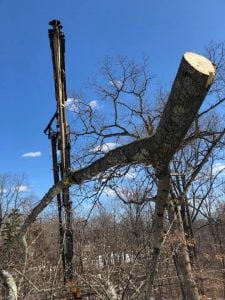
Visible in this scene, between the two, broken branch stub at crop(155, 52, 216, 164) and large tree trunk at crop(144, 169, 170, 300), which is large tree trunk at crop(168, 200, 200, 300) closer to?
large tree trunk at crop(144, 169, 170, 300)

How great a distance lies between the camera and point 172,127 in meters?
2.47

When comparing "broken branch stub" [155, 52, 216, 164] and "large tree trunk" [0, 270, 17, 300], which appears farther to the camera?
"large tree trunk" [0, 270, 17, 300]

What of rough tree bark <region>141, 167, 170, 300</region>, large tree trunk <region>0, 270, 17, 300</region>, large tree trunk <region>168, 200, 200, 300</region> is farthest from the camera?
large tree trunk <region>168, 200, 200, 300</region>

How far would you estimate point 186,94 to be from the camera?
2.24 metres

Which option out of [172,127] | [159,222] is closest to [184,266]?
[159,222]

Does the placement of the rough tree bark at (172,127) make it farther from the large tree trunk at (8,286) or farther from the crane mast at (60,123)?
the crane mast at (60,123)

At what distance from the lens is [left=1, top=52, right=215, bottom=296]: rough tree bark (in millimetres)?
2209

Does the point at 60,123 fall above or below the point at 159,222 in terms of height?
above

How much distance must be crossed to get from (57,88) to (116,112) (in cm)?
846

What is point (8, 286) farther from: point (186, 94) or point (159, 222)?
point (186, 94)

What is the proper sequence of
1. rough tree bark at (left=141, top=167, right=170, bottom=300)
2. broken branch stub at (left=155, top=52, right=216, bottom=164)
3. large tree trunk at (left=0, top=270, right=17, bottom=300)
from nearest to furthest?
broken branch stub at (left=155, top=52, right=216, bottom=164), rough tree bark at (left=141, top=167, right=170, bottom=300), large tree trunk at (left=0, top=270, right=17, bottom=300)

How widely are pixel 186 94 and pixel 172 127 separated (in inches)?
11.5

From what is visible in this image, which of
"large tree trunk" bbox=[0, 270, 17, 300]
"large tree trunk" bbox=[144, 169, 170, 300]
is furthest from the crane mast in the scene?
"large tree trunk" bbox=[144, 169, 170, 300]

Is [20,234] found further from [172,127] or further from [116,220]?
[116,220]
